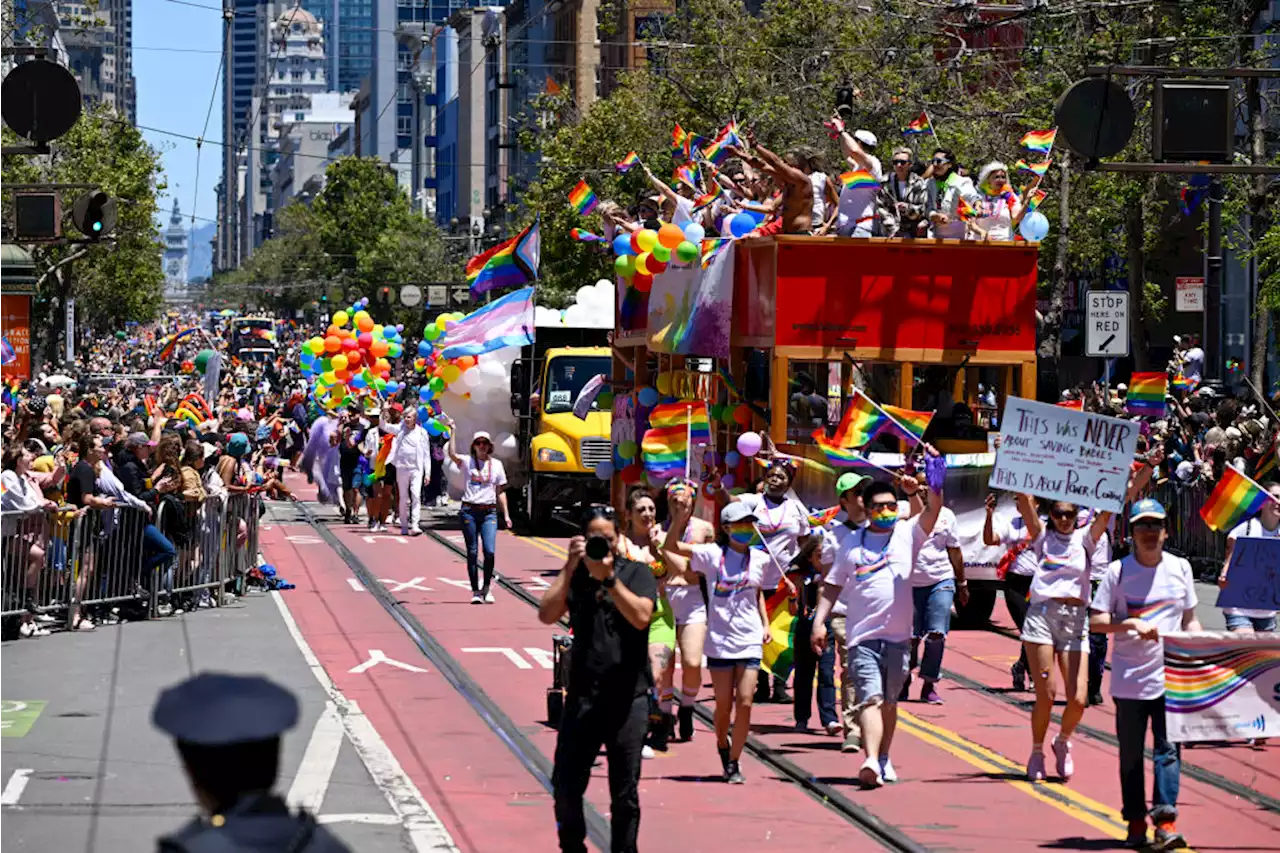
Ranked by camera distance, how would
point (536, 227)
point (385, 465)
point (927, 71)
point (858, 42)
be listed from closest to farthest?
point (536, 227)
point (385, 465)
point (927, 71)
point (858, 42)

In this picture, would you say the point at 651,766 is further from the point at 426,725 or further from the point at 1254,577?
the point at 1254,577

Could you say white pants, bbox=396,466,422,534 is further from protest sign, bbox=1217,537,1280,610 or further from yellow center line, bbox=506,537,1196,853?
protest sign, bbox=1217,537,1280,610

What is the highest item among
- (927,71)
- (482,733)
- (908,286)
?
(927,71)

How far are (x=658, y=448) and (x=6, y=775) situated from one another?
641 centimetres

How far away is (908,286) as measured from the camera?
57.9 feet

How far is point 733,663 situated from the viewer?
458 inches

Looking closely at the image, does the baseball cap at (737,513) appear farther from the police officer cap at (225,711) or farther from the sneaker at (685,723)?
the police officer cap at (225,711)

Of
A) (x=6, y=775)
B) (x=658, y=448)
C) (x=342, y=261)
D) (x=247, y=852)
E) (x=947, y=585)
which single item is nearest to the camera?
(x=247, y=852)

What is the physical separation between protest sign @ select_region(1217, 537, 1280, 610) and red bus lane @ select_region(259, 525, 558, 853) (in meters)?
4.00

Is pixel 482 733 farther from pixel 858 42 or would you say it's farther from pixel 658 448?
pixel 858 42

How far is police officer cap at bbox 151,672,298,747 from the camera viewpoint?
4055 mm

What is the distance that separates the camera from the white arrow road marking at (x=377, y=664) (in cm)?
1622

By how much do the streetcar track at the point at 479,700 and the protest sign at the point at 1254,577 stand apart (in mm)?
3839

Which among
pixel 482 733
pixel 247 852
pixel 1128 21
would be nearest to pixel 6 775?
pixel 482 733
